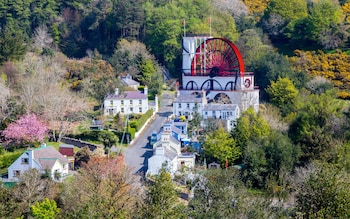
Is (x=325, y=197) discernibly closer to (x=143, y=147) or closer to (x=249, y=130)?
(x=249, y=130)

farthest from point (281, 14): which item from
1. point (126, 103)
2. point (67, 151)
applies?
point (67, 151)

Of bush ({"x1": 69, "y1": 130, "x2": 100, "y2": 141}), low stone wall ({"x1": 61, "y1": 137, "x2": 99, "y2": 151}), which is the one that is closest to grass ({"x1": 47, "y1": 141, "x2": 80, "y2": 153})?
low stone wall ({"x1": 61, "y1": 137, "x2": 99, "y2": 151})

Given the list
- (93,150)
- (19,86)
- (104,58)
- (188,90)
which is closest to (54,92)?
(19,86)

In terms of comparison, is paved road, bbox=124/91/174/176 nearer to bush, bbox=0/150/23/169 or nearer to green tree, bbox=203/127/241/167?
green tree, bbox=203/127/241/167

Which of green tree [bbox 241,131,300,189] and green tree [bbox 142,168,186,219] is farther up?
green tree [bbox 142,168,186,219]

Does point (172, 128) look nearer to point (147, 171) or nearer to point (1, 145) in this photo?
point (147, 171)

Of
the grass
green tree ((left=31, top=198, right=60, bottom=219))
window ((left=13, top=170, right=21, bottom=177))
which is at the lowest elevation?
green tree ((left=31, top=198, right=60, bottom=219))
